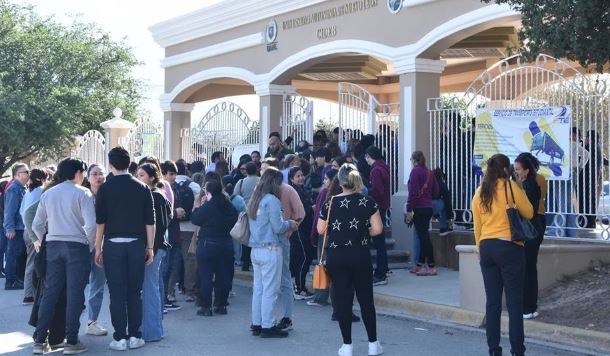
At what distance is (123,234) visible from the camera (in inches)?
358

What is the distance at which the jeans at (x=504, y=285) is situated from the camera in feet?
27.7

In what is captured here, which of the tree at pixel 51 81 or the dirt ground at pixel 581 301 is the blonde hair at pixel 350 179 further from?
the tree at pixel 51 81

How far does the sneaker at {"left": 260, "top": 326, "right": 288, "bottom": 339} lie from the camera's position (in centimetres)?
1007

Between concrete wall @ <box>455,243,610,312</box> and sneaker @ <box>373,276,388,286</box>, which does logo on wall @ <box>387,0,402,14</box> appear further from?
concrete wall @ <box>455,243,610,312</box>

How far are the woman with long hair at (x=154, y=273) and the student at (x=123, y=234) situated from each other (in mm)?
406

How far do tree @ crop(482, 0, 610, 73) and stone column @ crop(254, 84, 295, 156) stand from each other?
34.1 feet

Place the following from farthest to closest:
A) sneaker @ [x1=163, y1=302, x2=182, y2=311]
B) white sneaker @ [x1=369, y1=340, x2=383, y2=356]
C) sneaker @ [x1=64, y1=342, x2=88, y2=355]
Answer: sneaker @ [x1=163, y1=302, x2=182, y2=311] < sneaker @ [x1=64, y1=342, x2=88, y2=355] < white sneaker @ [x1=369, y1=340, x2=383, y2=356]

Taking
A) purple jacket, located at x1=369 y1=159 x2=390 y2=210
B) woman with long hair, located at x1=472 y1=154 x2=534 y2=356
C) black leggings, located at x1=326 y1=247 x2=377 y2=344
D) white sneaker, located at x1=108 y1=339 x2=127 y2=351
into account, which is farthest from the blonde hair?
purple jacket, located at x1=369 y1=159 x2=390 y2=210

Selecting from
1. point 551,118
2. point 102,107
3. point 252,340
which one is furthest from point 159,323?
point 102,107

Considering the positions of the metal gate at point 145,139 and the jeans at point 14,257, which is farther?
the metal gate at point 145,139

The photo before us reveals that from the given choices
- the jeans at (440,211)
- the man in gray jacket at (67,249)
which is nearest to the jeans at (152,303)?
the man in gray jacket at (67,249)

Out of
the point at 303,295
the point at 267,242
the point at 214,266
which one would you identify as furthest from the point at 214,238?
the point at 303,295

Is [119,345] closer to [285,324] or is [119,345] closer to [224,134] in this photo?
[285,324]

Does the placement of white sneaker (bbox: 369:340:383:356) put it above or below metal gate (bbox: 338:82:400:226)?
below
